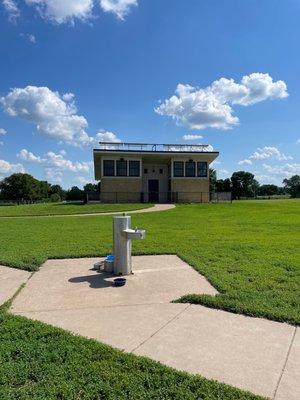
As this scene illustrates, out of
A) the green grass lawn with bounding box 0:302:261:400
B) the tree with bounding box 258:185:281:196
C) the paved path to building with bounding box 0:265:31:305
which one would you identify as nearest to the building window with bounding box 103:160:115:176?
the paved path to building with bounding box 0:265:31:305

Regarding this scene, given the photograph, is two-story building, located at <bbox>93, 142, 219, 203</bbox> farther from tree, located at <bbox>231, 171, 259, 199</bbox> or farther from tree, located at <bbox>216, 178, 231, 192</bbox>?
tree, located at <bbox>231, 171, 259, 199</bbox>

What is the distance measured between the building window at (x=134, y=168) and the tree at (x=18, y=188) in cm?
5979

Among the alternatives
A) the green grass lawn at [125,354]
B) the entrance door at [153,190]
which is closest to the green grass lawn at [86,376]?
the green grass lawn at [125,354]

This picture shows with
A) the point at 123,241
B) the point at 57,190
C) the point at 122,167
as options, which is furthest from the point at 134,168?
the point at 57,190

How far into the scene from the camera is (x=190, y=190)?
129ft

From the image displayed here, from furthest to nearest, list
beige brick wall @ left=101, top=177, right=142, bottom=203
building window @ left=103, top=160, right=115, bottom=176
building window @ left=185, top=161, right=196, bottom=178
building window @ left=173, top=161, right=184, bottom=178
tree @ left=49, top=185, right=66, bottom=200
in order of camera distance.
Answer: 1. tree @ left=49, top=185, right=66, bottom=200
2. building window @ left=185, top=161, right=196, bottom=178
3. building window @ left=173, top=161, right=184, bottom=178
4. building window @ left=103, top=160, right=115, bottom=176
5. beige brick wall @ left=101, top=177, right=142, bottom=203

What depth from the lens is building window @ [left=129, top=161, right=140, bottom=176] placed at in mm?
38250

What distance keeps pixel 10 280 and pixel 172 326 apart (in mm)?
3123

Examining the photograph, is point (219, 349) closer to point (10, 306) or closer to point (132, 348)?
point (132, 348)

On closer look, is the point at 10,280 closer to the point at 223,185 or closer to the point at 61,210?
the point at 61,210

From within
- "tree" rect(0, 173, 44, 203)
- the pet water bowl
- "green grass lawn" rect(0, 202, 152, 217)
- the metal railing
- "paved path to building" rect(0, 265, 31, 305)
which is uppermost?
"tree" rect(0, 173, 44, 203)

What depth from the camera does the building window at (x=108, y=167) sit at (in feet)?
123

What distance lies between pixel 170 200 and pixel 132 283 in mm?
34112

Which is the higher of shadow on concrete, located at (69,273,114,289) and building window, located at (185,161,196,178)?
building window, located at (185,161,196,178)
